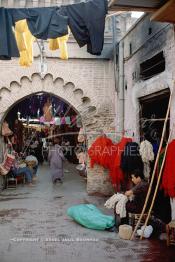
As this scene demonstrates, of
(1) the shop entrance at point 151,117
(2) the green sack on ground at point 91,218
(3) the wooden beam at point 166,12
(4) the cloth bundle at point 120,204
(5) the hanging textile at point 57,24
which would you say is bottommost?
(2) the green sack on ground at point 91,218

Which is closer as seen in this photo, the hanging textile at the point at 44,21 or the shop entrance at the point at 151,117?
the hanging textile at the point at 44,21

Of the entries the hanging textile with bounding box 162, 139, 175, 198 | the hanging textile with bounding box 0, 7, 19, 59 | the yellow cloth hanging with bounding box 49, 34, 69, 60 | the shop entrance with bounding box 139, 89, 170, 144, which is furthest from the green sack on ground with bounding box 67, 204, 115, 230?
the hanging textile with bounding box 0, 7, 19, 59

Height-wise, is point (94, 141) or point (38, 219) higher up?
point (94, 141)

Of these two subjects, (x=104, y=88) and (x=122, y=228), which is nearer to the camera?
(x=122, y=228)

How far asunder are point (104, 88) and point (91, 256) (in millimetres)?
6483

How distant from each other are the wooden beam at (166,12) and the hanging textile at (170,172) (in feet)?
6.95

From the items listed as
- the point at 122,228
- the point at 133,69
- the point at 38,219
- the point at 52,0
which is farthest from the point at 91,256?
the point at 52,0

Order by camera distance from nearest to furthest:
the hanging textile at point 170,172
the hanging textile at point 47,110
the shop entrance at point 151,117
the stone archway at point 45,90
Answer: the hanging textile at point 170,172 → the shop entrance at point 151,117 → the stone archway at point 45,90 → the hanging textile at point 47,110

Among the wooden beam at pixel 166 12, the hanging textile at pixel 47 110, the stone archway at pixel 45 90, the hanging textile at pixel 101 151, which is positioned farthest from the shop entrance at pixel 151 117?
the hanging textile at pixel 47 110

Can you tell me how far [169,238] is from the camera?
6293 mm

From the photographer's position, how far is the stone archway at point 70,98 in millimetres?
11141

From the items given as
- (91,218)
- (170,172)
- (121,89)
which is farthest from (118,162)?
(170,172)

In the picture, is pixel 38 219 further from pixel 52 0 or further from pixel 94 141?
pixel 52 0

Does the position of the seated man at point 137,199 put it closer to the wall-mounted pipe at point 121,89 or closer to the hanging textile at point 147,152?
the hanging textile at point 147,152
